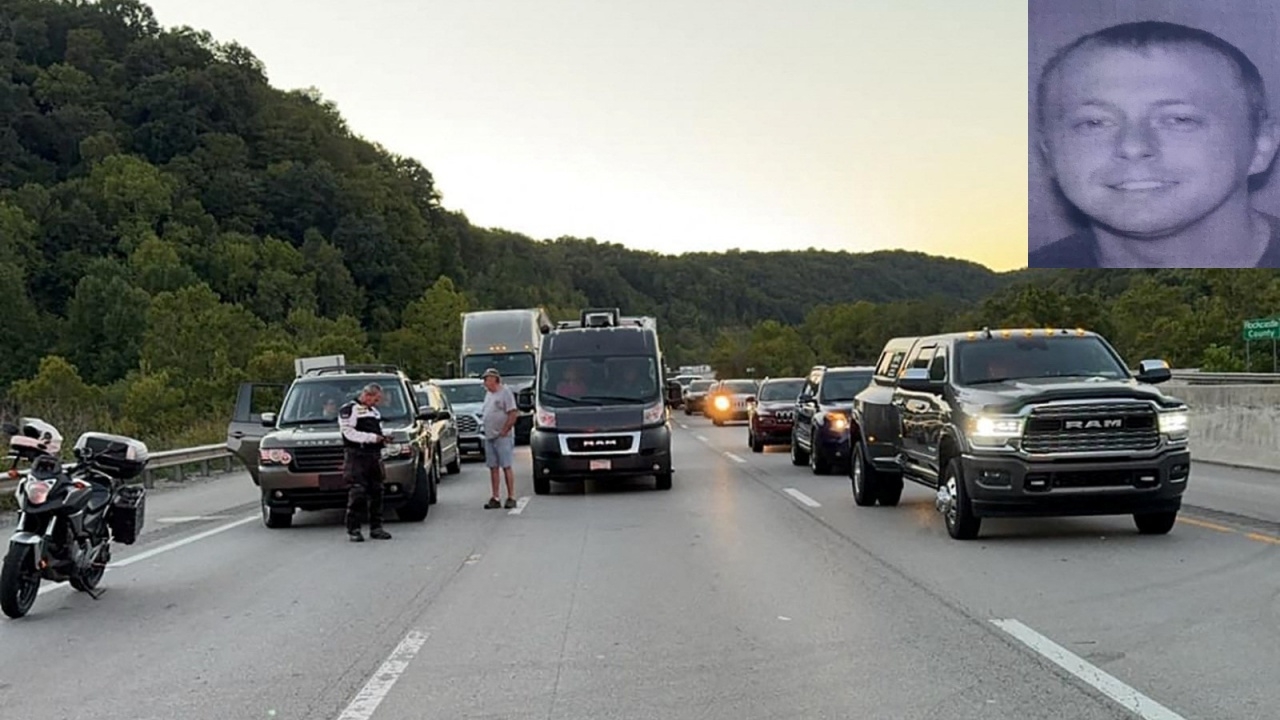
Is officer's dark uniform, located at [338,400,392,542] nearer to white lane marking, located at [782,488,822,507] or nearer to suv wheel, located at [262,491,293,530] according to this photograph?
A: suv wheel, located at [262,491,293,530]

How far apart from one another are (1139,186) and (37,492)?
26.7 meters

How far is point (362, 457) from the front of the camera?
1334 centimetres

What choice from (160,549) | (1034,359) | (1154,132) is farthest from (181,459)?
(1154,132)

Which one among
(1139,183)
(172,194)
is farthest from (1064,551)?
(172,194)

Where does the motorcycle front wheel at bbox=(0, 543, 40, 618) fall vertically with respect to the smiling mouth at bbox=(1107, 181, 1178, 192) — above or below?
below

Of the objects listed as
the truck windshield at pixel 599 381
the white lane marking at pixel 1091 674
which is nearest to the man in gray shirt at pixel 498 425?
the truck windshield at pixel 599 381

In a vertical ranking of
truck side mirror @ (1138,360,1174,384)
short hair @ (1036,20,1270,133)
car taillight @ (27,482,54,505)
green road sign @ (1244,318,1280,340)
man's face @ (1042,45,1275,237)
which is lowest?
car taillight @ (27,482,54,505)

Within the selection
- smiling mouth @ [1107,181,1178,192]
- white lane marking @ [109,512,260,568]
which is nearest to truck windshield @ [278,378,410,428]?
white lane marking @ [109,512,260,568]

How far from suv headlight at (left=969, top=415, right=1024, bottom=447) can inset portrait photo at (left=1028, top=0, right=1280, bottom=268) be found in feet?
66.1

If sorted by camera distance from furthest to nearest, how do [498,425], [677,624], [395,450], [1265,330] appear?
1. [1265,330]
2. [498,425]
3. [395,450]
4. [677,624]

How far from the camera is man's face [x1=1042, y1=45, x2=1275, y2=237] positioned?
2978cm

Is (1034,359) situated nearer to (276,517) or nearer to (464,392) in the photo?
(276,517)

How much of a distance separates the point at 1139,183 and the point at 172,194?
90714 millimetres

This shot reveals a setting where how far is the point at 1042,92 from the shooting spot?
3034cm
